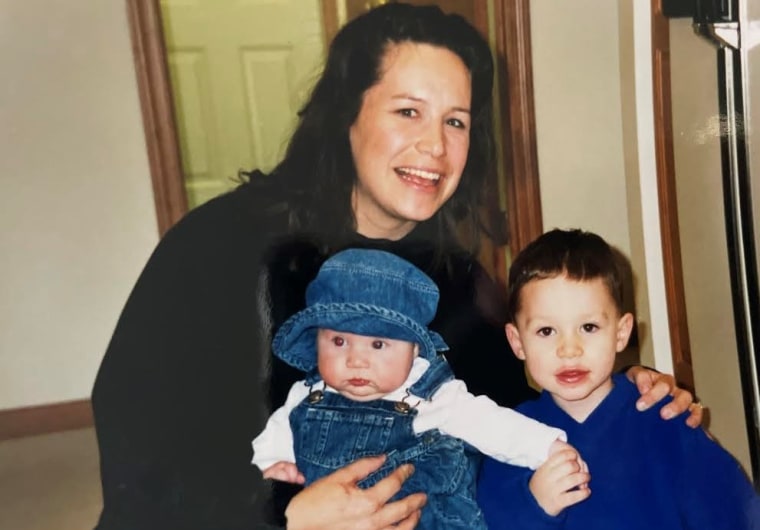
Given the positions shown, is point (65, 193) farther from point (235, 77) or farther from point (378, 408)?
point (378, 408)

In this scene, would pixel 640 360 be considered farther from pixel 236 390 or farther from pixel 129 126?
pixel 129 126

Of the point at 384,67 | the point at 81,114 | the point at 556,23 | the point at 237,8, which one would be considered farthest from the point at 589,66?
the point at 81,114

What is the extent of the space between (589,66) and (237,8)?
0.87 ft

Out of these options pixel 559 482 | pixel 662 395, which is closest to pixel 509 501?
pixel 559 482

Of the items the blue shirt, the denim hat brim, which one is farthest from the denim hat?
the blue shirt

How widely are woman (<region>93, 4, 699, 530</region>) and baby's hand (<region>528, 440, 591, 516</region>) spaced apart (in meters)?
0.06

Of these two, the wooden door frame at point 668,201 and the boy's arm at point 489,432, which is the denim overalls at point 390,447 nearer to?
the boy's arm at point 489,432

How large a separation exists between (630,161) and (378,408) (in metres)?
0.28

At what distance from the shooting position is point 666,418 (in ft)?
1.84

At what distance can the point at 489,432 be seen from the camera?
54 cm

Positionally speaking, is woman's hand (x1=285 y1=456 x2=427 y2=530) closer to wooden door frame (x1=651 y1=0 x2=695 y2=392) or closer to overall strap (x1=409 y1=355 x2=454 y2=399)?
overall strap (x1=409 y1=355 x2=454 y2=399)

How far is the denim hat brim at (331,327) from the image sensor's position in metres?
0.53

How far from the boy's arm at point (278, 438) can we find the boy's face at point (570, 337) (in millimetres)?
167

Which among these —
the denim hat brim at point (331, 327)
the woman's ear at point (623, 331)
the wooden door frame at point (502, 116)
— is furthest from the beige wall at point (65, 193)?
the woman's ear at point (623, 331)
